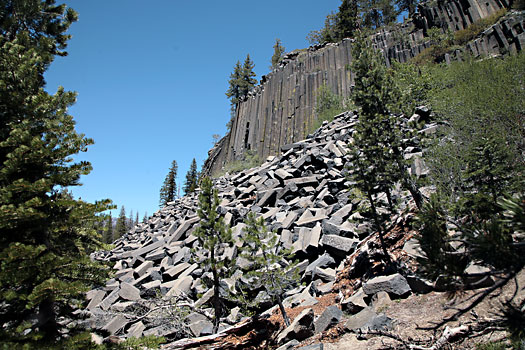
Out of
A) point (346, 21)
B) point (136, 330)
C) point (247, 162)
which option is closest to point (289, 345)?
point (136, 330)

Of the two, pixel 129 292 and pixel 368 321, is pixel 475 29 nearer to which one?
pixel 368 321

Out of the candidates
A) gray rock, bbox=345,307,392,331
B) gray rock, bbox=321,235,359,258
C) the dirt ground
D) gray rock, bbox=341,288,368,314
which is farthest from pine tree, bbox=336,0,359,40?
gray rock, bbox=345,307,392,331

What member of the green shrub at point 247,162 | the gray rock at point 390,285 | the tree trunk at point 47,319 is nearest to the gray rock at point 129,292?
the tree trunk at point 47,319

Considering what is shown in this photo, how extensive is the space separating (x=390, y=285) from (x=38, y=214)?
5.94 meters

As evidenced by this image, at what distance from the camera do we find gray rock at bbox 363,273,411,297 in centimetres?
519

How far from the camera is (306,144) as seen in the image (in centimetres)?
1684

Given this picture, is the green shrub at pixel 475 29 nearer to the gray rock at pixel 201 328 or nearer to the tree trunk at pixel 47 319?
the gray rock at pixel 201 328

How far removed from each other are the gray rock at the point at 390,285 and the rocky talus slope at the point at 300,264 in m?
0.02

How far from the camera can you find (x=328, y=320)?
16.8 ft

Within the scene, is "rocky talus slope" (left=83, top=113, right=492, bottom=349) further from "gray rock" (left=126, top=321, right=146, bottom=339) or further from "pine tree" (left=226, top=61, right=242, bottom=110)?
"pine tree" (left=226, top=61, right=242, bottom=110)

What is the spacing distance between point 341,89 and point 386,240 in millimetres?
18649

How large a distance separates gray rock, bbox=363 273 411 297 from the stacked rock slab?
4.79 feet

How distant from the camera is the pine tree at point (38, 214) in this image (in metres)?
3.92

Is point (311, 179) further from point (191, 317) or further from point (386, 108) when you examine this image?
point (191, 317)
